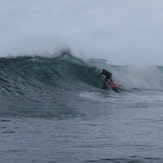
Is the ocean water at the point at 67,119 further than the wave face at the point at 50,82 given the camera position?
No

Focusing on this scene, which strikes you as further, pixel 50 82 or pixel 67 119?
pixel 50 82

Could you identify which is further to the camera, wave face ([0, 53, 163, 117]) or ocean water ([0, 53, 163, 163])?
wave face ([0, 53, 163, 117])

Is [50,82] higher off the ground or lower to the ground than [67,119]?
higher

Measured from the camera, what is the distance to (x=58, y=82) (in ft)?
58.2

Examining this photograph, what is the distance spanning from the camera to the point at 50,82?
1747cm

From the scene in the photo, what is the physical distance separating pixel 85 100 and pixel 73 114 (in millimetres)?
3059

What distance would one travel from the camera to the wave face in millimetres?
12453

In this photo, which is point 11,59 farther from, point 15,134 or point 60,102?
point 15,134

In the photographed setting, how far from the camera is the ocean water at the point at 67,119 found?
6.86 meters

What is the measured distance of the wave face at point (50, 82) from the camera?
12453 mm

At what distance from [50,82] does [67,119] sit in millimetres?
7112

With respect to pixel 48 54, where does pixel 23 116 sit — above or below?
below

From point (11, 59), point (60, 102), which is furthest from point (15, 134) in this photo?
point (11, 59)

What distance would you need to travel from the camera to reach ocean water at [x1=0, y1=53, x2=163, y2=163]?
6.86 m
